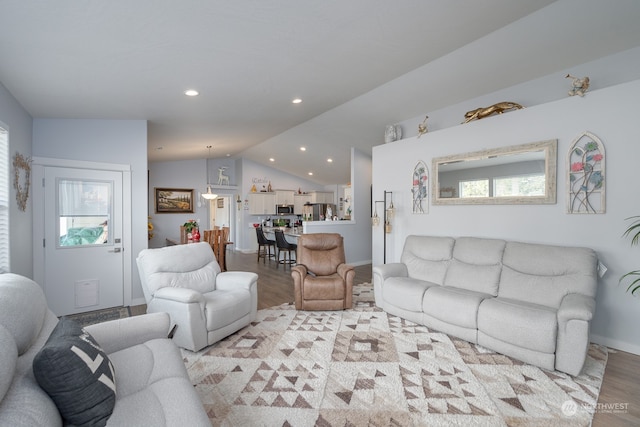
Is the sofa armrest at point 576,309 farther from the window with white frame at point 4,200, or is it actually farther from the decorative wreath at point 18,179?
the decorative wreath at point 18,179

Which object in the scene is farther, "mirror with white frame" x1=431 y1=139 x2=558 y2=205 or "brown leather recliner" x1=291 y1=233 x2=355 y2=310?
"brown leather recliner" x1=291 y1=233 x2=355 y2=310

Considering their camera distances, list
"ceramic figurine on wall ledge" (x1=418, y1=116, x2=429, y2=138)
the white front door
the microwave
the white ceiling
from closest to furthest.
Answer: the white ceiling → the white front door → "ceramic figurine on wall ledge" (x1=418, y1=116, x2=429, y2=138) → the microwave

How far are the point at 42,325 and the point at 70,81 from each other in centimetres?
→ 231

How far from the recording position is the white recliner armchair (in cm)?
273

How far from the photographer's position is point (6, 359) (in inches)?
39.9

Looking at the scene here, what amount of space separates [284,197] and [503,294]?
314 inches

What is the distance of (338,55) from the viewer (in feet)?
9.93

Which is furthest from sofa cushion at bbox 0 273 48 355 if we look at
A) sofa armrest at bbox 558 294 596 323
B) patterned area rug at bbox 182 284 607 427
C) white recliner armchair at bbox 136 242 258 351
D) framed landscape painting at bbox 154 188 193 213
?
framed landscape painting at bbox 154 188 193 213

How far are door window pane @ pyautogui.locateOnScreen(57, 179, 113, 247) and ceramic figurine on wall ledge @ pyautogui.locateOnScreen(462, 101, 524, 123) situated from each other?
16.1 feet

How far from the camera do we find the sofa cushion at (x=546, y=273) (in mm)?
2781

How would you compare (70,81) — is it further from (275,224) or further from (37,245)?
(275,224)

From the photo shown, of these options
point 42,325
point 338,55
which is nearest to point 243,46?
point 338,55

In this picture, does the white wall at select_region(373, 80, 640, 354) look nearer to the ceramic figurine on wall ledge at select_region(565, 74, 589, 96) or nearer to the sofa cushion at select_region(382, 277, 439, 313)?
the ceramic figurine on wall ledge at select_region(565, 74, 589, 96)

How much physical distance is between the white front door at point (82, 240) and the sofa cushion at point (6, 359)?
3.27 metres
